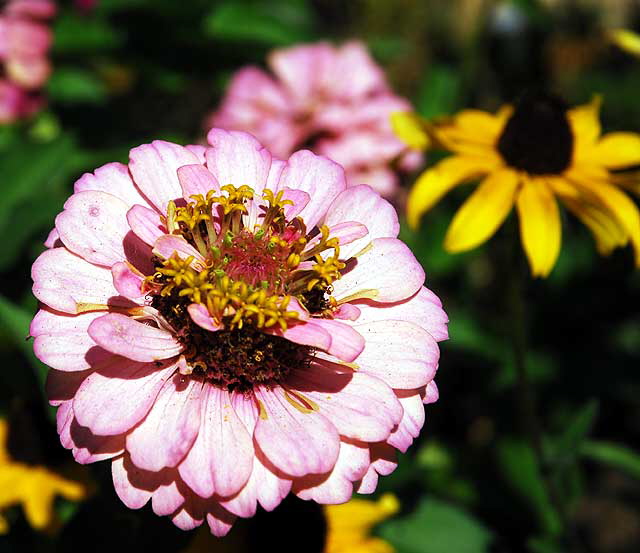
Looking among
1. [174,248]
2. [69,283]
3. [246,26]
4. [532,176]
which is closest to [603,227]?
[532,176]

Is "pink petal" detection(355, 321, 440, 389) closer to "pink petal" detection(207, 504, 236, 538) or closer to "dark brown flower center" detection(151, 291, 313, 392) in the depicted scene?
"dark brown flower center" detection(151, 291, 313, 392)

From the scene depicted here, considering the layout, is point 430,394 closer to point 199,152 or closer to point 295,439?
point 295,439

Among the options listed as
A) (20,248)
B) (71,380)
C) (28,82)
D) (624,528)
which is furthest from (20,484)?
(624,528)

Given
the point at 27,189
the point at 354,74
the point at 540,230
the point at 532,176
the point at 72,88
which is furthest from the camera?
the point at 72,88

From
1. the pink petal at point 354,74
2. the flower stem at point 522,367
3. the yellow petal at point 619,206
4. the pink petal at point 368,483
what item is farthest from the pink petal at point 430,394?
the pink petal at point 354,74

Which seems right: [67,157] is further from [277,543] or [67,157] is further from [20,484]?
[277,543]

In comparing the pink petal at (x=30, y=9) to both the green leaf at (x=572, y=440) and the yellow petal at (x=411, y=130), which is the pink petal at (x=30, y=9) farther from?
the green leaf at (x=572, y=440)
